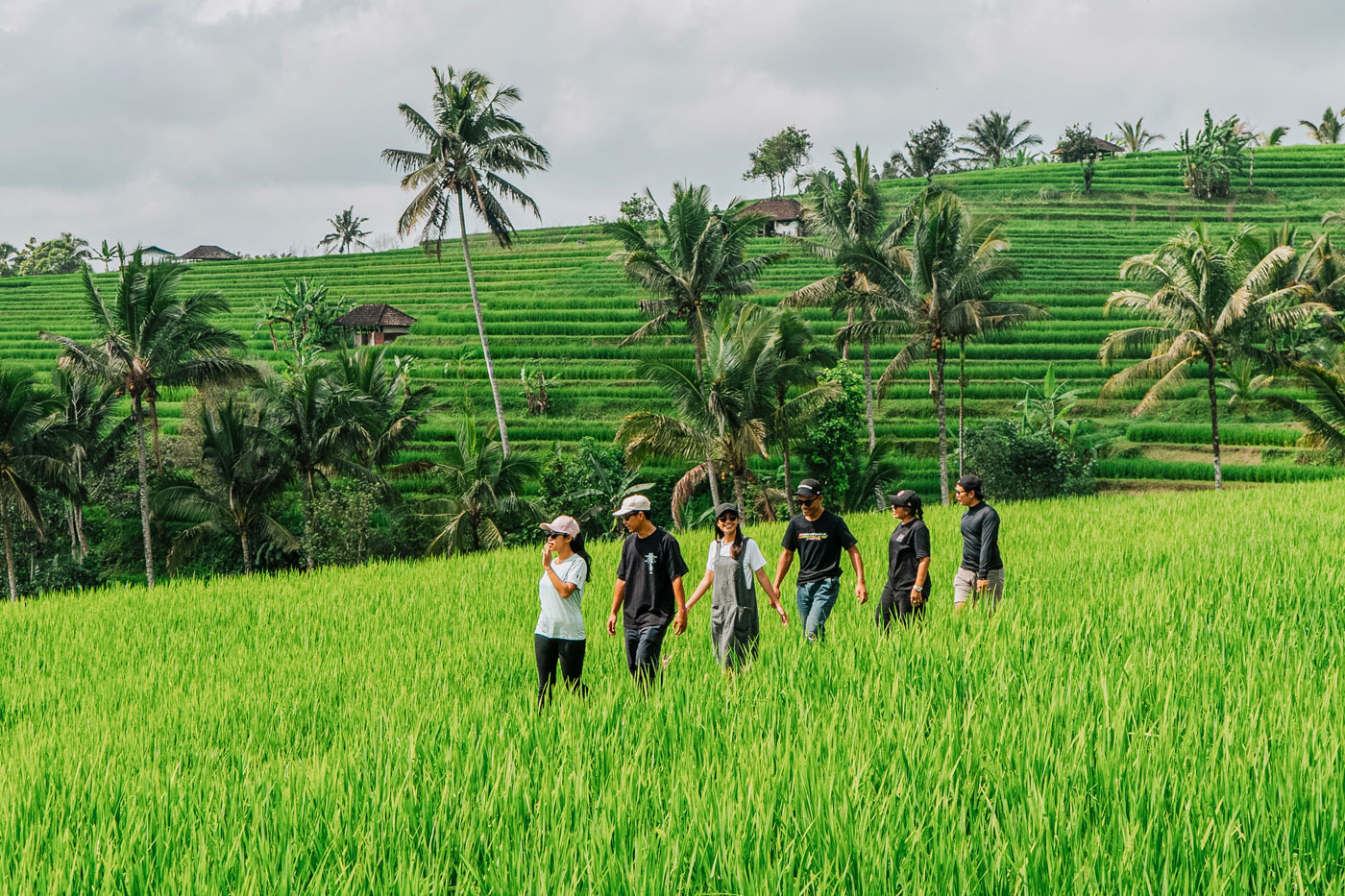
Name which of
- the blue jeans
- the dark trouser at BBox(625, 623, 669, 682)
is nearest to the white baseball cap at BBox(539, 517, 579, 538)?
the dark trouser at BBox(625, 623, 669, 682)

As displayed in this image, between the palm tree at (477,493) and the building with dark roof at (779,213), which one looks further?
the building with dark roof at (779,213)

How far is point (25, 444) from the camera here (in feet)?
81.6

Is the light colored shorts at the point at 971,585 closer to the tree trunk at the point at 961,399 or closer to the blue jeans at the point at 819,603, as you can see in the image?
the blue jeans at the point at 819,603

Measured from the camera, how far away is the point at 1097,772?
12.3 feet

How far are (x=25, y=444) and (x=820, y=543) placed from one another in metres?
25.3

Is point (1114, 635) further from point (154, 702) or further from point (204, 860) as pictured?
point (154, 702)

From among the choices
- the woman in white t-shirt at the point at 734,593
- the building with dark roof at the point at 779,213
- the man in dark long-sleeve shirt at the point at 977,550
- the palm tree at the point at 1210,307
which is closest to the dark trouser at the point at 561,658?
the woman in white t-shirt at the point at 734,593

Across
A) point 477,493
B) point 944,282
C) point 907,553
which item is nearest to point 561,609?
point 907,553

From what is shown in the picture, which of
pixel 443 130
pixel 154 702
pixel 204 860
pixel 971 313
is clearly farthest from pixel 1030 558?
pixel 443 130

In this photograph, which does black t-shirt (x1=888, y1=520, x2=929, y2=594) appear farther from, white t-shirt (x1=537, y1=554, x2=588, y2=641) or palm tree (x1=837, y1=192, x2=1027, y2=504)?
palm tree (x1=837, y1=192, x2=1027, y2=504)

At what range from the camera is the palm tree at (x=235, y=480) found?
80.7 ft

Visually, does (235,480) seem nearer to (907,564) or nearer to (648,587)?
(648,587)

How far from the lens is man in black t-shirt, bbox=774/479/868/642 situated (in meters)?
7.48

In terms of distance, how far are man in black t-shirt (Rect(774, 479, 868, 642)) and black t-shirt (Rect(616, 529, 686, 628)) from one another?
1.28m
